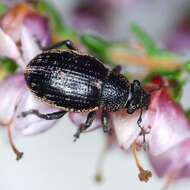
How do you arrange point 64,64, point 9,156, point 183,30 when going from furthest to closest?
point 9,156, point 183,30, point 64,64

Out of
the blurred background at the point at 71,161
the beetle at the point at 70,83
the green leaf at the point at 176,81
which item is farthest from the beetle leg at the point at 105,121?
the blurred background at the point at 71,161

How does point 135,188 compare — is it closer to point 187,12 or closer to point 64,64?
point 187,12

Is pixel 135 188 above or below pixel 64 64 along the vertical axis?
below

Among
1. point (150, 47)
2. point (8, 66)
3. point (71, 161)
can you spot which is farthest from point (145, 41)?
point (71, 161)

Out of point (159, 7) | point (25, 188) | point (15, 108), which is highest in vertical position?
point (15, 108)

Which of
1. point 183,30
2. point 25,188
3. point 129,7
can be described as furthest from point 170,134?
point 25,188

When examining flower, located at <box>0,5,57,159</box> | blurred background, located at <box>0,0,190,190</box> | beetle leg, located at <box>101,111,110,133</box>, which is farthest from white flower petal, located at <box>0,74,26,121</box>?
blurred background, located at <box>0,0,190,190</box>

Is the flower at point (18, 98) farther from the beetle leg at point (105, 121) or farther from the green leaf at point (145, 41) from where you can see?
the green leaf at point (145, 41)
